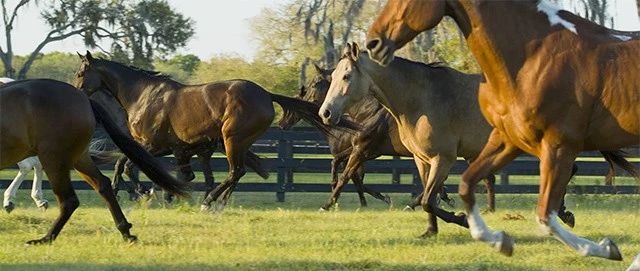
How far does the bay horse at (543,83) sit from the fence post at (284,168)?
10858 millimetres

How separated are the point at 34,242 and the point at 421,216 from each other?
5.27m

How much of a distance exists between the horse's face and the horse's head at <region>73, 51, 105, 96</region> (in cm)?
784

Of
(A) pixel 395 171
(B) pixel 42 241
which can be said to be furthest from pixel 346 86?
(A) pixel 395 171

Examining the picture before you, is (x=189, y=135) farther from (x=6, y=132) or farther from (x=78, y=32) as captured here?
(x=78, y=32)

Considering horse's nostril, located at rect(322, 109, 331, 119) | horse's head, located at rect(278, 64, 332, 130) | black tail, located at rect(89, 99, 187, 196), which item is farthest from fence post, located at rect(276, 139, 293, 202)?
black tail, located at rect(89, 99, 187, 196)

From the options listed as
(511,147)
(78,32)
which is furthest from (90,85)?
(78,32)

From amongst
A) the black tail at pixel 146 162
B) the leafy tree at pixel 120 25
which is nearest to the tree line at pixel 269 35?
the leafy tree at pixel 120 25

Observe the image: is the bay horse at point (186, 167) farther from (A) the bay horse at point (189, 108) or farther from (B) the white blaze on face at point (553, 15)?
(B) the white blaze on face at point (553, 15)

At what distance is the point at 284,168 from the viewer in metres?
18.3

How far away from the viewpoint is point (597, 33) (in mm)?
7051

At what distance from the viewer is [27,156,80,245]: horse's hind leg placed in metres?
8.80

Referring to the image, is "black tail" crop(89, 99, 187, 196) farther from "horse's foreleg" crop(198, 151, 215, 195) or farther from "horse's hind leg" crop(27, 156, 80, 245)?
"horse's foreleg" crop(198, 151, 215, 195)

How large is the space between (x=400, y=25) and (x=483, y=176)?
112 centimetres

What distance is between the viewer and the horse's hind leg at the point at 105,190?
908 cm
